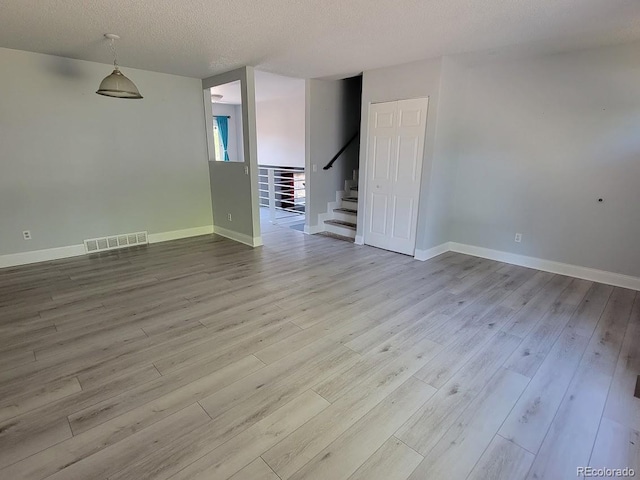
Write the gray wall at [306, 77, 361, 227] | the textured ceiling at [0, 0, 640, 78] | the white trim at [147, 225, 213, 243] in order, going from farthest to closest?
the gray wall at [306, 77, 361, 227] → the white trim at [147, 225, 213, 243] → the textured ceiling at [0, 0, 640, 78]

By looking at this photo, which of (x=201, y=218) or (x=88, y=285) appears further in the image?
(x=201, y=218)

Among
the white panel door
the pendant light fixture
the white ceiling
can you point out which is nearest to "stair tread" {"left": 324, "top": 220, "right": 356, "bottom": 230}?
the white panel door

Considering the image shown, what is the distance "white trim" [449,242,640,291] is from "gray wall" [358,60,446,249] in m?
0.53

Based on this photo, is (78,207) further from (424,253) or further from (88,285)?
(424,253)

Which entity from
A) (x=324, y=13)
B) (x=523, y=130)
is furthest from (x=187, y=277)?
(x=523, y=130)

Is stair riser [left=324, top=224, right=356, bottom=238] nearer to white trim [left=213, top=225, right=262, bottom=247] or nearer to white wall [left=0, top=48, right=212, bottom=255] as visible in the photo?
white trim [left=213, top=225, right=262, bottom=247]

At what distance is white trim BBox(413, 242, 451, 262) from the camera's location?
439cm

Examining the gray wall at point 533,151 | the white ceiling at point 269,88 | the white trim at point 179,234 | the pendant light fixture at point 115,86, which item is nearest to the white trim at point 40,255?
the white trim at point 179,234

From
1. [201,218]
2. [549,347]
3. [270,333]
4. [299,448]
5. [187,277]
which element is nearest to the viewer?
[299,448]

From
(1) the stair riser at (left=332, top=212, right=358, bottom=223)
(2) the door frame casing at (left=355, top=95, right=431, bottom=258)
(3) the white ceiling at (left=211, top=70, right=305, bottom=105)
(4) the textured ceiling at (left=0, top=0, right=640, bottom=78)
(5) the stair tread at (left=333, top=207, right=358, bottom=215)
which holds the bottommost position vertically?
(1) the stair riser at (left=332, top=212, right=358, bottom=223)

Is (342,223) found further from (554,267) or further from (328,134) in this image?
(554,267)

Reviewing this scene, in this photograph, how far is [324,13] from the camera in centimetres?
262

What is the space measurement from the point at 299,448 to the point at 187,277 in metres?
2.67

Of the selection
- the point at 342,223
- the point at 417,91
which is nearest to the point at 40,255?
the point at 342,223
